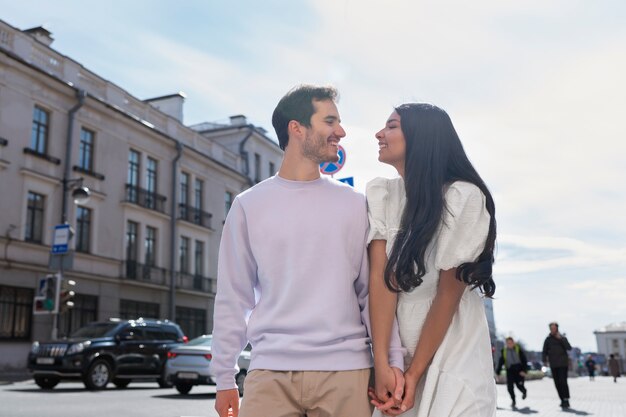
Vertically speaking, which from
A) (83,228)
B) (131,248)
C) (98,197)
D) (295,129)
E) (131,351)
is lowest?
(131,351)

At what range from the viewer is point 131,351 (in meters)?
16.7

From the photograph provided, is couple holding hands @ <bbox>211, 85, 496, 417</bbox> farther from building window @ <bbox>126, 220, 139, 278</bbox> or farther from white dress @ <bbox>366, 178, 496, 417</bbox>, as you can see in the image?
building window @ <bbox>126, 220, 139, 278</bbox>

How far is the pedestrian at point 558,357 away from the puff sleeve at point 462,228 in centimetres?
1229

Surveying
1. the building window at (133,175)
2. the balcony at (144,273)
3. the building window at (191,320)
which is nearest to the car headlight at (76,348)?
the balcony at (144,273)

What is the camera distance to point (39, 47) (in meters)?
26.7

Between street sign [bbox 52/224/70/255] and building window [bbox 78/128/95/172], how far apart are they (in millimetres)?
7553

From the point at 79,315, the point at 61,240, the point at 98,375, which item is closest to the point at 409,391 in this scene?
the point at 98,375

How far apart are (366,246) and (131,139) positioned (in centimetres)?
3033

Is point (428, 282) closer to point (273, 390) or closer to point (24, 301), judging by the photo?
point (273, 390)

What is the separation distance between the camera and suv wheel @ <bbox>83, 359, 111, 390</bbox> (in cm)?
1541

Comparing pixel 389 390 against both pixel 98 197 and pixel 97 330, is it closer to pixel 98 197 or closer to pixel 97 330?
pixel 97 330

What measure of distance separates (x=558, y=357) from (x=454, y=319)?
40.6ft

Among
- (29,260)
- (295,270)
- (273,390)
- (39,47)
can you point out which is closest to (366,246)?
(295,270)

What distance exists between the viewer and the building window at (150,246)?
108 feet
